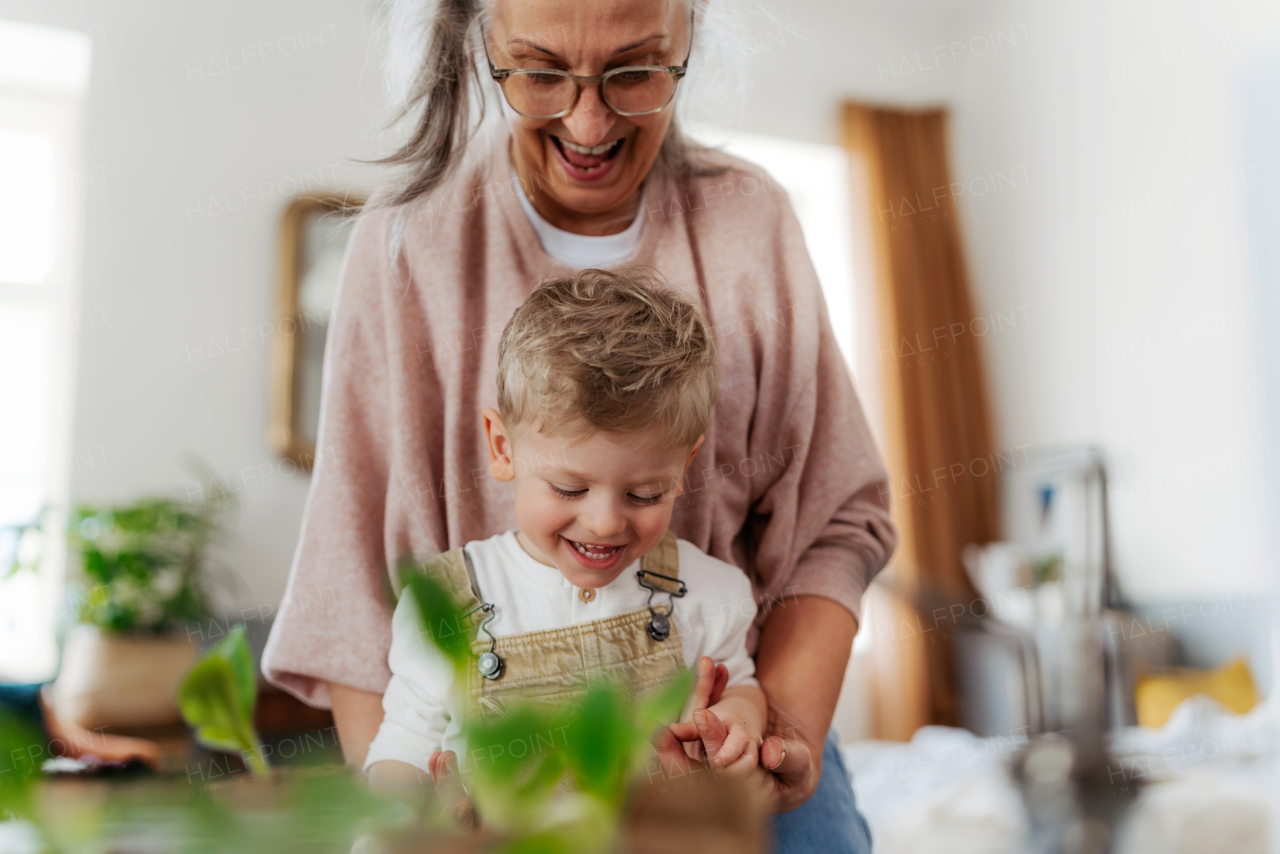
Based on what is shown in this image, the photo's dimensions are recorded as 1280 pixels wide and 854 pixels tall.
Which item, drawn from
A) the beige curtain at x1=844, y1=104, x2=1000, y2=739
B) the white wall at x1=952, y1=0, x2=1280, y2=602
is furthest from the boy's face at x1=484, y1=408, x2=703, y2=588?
the beige curtain at x1=844, y1=104, x2=1000, y2=739

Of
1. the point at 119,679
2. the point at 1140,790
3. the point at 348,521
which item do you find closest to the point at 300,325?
the point at 119,679

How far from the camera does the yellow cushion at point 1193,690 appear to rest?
1.89 m

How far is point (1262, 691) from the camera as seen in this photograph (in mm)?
1926

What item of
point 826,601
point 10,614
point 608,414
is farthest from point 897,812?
point 10,614

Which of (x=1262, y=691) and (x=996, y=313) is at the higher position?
(x=996, y=313)

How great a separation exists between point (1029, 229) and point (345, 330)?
8.06 feet

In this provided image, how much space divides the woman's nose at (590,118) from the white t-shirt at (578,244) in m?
0.09

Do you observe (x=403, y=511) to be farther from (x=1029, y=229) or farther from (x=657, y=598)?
(x=1029, y=229)

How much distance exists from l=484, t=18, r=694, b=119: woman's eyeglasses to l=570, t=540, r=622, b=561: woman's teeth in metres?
0.26

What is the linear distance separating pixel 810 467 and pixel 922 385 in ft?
6.90

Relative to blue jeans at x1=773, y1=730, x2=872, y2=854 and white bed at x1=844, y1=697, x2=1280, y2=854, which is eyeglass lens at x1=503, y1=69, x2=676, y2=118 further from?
white bed at x1=844, y1=697, x2=1280, y2=854

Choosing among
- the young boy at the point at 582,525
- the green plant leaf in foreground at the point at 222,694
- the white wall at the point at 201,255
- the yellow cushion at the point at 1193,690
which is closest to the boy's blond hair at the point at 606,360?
the young boy at the point at 582,525

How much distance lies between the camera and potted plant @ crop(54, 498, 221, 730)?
1.42 metres

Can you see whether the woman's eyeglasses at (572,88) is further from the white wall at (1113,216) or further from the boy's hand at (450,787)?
the white wall at (1113,216)
